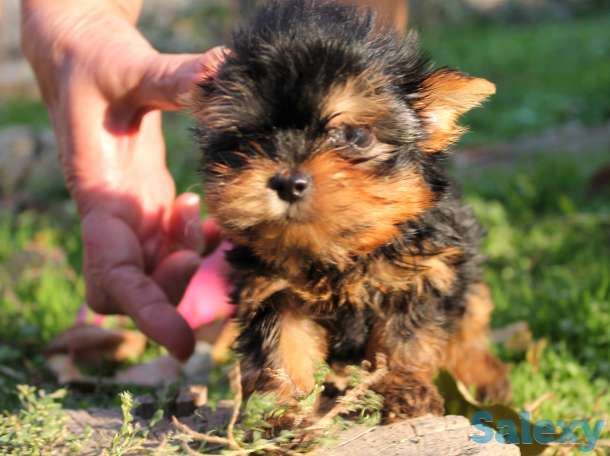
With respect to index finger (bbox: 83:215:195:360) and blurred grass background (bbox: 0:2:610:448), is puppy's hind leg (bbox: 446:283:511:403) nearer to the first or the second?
blurred grass background (bbox: 0:2:610:448)

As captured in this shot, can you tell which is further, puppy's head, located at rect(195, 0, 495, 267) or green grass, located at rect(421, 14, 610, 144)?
green grass, located at rect(421, 14, 610, 144)

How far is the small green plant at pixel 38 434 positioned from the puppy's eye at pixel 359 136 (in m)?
1.31

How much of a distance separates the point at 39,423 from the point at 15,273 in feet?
9.80

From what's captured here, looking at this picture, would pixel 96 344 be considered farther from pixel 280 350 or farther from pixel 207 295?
pixel 280 350

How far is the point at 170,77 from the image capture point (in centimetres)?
355

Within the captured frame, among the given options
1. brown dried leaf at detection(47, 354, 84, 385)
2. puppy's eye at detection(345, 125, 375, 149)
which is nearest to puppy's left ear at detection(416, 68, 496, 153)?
puppy's eye at detection(345, 125, 375, 149)

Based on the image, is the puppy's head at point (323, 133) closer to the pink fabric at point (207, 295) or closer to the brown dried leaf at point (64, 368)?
the pink fabric at point (207, 295)

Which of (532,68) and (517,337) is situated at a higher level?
(517,337)

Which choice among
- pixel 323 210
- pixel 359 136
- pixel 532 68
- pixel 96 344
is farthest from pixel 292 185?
pixel 532 68

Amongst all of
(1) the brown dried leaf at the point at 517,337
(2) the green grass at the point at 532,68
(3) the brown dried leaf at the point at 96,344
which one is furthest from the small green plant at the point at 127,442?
(2) the green grass at the point at 532,68

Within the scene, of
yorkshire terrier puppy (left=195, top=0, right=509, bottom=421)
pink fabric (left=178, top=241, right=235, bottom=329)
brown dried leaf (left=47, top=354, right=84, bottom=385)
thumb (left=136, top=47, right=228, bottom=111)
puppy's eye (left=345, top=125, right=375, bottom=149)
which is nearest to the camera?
yorkshire terrier puppy (left=195, top=0, right=509, bottom=421)

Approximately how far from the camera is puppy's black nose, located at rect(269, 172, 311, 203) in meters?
2.53

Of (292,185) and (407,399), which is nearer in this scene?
(292,185)

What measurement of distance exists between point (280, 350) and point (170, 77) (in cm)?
132
